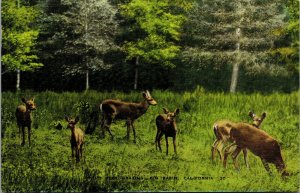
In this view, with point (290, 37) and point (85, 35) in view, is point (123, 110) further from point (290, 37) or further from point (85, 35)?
point (290, 37)

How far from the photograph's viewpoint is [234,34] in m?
11.5

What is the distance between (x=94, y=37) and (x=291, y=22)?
3288mm

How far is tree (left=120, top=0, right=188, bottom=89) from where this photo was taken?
1129 centimetres

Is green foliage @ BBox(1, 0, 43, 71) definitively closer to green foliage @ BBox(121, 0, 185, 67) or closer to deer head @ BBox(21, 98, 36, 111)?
deer head @ BBox(21, 98, 36, 111)

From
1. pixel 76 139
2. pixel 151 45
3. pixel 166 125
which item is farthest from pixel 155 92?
pixel 76 139

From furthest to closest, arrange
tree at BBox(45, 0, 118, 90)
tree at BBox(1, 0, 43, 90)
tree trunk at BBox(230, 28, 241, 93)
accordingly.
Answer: tree trunk at BBox(230, 28, 241, 93) < tree at BBox(45, 0, 118, 90) < tree at BBox(1, 0, 43, 90)

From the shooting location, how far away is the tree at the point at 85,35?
11219 millimetres

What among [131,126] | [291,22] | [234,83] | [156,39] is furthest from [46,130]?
[291,22]

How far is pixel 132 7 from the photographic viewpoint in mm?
11305

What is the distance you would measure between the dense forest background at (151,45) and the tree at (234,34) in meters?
0.02

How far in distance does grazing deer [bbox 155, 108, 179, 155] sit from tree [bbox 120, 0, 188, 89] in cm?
68

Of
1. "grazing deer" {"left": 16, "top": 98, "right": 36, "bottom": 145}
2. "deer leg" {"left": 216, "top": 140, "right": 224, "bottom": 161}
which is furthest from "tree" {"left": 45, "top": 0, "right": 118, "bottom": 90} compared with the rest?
"deer leg" {"left": 216, "top": 140, "right": 224, "bottom": 161}

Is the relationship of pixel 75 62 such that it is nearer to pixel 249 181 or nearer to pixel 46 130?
pixel 46 130

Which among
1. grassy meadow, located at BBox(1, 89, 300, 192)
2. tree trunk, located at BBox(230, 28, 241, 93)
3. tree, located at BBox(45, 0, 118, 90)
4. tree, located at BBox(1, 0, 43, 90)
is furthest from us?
tree trunk, located at BBox(230, 28, 241, 93)
